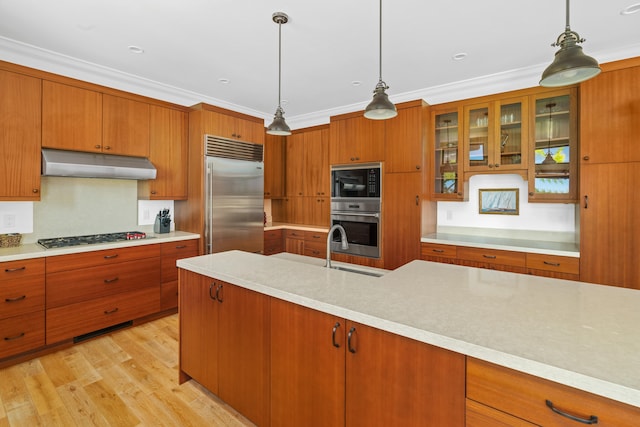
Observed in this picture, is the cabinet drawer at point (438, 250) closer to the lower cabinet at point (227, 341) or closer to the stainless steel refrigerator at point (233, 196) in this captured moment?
the stainless steel refrigerator at point (233, 196)

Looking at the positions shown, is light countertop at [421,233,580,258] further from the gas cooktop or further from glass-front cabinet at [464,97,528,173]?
the gas cooktop

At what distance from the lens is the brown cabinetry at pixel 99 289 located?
8.82 ft

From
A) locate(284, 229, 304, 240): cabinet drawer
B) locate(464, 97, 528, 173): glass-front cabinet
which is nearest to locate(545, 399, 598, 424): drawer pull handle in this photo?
locate(464, 97, 528, 173): glass-front cabinet

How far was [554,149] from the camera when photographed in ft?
10.3

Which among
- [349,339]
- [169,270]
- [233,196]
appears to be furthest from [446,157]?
[169,270]

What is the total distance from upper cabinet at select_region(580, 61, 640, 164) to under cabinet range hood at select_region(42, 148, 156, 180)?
4.43 m

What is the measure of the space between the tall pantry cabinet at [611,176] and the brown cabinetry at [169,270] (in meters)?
4.12

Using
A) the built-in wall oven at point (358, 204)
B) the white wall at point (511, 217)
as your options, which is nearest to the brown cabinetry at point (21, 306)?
the built-in wall oven at point (358, 204)

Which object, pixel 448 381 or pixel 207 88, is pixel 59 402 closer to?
pixel 448 381

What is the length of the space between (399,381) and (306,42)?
106 inches

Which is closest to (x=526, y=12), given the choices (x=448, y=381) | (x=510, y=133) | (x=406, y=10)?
(x=406, y=10)

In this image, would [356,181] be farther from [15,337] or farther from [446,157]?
[15,337]

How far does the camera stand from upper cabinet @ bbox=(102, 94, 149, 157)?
10.5ft

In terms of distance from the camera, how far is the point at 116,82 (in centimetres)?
344
